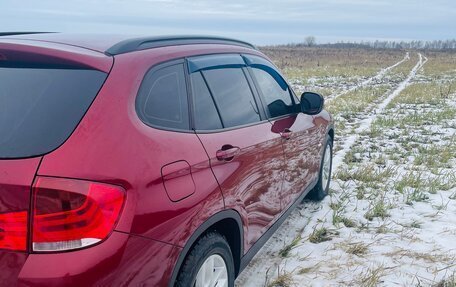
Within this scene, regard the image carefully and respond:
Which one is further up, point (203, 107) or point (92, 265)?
point (203, 107)

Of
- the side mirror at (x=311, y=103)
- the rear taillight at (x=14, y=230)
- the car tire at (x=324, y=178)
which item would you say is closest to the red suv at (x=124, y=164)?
the rear taillight at (x=14, y=230)

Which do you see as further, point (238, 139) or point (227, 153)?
point (238, 139)

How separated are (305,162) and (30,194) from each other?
9.19 ft

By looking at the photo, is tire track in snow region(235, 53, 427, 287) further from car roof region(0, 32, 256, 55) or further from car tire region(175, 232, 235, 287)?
car roof region(0, 32, 256, 55)

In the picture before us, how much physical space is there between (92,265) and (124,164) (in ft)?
1.30

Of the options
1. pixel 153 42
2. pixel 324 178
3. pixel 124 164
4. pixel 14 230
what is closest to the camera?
pixel 14 230

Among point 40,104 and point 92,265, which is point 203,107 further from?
point 92,265

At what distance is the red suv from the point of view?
5.11 ft

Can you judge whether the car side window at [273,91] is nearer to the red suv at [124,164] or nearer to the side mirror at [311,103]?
the side mirror at [311,103]

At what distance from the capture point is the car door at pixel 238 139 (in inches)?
94.2

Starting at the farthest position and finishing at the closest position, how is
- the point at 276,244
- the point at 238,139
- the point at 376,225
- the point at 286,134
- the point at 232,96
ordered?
the point at 376,225
the point at 276,244
the point at 286,134
the point at 232,96
the point at 238,139

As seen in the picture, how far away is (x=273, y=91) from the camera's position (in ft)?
11.6

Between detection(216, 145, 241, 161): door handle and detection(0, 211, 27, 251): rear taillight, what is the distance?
1046 mm

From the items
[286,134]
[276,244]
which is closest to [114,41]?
[286,134]
